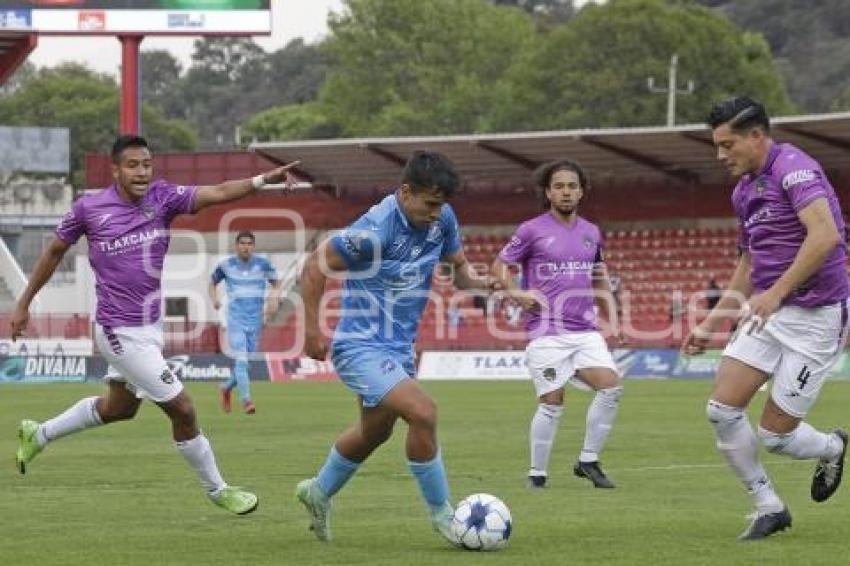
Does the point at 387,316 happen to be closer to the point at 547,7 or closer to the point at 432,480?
the point at 432,480

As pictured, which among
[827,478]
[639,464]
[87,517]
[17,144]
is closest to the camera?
[827,478]

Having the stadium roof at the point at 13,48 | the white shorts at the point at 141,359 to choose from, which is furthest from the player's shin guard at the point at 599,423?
the stadium roof at the point at 13,48

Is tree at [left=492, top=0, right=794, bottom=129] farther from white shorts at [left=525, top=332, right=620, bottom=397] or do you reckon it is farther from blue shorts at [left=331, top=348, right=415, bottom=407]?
blue shorts at [left=331, top=348, right=415, bottom=407]

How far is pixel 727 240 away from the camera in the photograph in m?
49.3

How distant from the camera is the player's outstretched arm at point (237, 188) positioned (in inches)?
453

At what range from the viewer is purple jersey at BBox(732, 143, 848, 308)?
33.0 feet

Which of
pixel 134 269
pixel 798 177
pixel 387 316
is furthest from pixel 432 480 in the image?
pixel 134 269

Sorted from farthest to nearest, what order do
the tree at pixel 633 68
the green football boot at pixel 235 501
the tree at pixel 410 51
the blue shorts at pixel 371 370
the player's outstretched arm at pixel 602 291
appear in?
the tree at pixel 410 51 < the tree at pixel 633 68 < the player's outstretched arm at pixel 602 291 < the green football boot at pixel 235 501 < the blue shorts at pixel 371 370

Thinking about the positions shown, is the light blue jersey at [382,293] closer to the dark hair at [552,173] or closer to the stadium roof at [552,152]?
the dark hair at [552,173]

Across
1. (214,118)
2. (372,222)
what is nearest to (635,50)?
(214,118)

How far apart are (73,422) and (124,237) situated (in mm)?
1768

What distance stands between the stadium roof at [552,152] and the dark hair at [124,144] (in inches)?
1280

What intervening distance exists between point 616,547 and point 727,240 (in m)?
40.0

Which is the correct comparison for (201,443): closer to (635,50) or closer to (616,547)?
(616,547)
